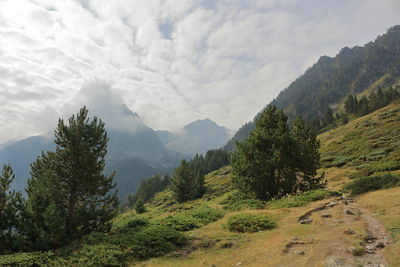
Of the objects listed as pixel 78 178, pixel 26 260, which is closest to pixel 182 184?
pixel 78 178

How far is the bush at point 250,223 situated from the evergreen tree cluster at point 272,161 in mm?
8933

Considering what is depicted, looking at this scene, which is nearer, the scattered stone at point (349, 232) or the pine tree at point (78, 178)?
the scattered stone at point (349, 232)

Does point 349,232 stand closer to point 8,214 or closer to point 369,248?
point 369,248

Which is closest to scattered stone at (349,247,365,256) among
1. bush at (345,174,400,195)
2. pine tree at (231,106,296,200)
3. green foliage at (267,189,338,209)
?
green foliage at (267,189,338,209)

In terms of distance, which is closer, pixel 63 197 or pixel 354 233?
pixel 354 233

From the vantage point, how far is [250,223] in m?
15.8

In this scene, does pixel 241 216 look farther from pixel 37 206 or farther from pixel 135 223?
pixel 37 206

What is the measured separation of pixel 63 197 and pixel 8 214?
141 inches

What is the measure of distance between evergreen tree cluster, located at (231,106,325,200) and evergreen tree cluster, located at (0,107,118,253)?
14682 millimetres

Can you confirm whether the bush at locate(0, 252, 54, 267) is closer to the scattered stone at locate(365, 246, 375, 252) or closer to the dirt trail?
the dirt trail

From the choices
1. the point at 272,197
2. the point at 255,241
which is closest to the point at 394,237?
the point at 255,241

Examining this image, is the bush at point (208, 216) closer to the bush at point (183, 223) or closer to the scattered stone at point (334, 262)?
the bush at point (183, 223)

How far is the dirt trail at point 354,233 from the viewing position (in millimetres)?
8578

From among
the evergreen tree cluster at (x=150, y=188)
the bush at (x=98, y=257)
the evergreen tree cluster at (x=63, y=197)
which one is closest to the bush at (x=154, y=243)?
the bush at (x=98, y=257)
